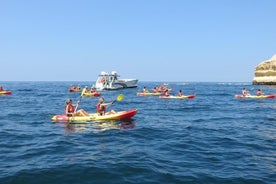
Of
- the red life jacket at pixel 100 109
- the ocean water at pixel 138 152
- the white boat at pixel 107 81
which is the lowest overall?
the ocean water at pixel 138 152

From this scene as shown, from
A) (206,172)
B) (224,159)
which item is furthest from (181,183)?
(224,159)

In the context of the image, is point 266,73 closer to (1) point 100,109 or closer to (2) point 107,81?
(2) point 107,81

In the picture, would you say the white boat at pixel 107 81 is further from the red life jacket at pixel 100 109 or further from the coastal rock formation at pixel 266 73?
the coastal rock formation at pixel 266 73

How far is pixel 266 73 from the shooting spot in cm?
9162

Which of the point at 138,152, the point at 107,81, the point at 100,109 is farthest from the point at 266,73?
the point at 138,152

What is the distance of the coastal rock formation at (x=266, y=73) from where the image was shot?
88.8m

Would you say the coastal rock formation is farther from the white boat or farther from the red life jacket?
the red life jacket

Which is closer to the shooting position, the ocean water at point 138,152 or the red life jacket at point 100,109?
the ocean water at point 138,152

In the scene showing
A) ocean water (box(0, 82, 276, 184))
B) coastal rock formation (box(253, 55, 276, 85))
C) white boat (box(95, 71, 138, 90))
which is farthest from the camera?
coastal rock formation (box(253, 55, 276, 85))

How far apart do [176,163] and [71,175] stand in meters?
3.51

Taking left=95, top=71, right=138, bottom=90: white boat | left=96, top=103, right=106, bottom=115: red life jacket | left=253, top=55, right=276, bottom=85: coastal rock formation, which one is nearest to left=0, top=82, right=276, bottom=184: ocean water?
left=96, top=103, right=106, bottom=115: red life jacket

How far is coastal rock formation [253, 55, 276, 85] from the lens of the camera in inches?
3496

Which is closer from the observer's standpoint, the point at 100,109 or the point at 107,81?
the point at 100,109

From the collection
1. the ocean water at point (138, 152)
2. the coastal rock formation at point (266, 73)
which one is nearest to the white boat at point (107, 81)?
the ocean water at point (138, 152)
